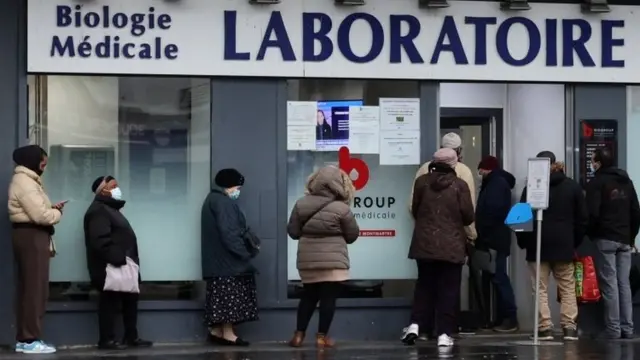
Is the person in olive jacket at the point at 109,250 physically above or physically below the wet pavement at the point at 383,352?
above

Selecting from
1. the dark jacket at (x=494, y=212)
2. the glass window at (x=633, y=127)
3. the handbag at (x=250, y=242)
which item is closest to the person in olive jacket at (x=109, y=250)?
the handbag at (x=250, y=242)

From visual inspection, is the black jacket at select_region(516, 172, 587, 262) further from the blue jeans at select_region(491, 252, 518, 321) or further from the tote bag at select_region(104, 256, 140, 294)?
the tote bag at select_region(104, 256, 140, 294)

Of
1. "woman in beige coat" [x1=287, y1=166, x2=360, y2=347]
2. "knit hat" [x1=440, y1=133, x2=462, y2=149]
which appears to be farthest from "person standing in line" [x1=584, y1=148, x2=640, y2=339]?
"woman in beige coat" [x1=287, y1=166, x2=360, y2=347]

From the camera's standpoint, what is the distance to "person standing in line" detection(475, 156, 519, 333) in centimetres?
1237

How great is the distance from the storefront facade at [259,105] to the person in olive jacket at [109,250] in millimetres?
323

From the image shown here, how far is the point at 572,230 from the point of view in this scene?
11.8 meters

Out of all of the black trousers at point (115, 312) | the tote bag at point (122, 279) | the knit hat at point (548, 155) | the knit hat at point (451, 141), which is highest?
A: the knit hat at point (451, 141)

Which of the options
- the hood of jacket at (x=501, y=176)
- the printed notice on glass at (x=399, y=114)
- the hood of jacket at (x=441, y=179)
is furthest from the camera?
the hood of jacket at (x=501, y=176)

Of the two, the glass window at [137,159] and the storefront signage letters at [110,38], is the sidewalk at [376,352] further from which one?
the storefront signage letters at [110,38]

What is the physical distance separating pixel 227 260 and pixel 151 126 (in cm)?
172

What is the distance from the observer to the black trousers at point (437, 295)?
11.2 m

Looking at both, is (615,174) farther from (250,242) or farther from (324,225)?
(250,242)

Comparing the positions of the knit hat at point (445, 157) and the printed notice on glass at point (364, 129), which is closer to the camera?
the knit hat at point (445, 157)

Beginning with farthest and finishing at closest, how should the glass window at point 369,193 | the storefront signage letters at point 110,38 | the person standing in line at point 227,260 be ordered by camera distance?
the glass window at point 369,193, the storefront signage letters at point 110,38, the person standing in line at point 227,260
